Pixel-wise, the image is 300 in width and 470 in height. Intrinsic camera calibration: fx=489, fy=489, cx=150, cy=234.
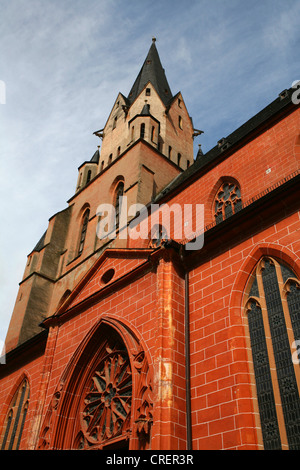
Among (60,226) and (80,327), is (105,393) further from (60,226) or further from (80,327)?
(60,226)

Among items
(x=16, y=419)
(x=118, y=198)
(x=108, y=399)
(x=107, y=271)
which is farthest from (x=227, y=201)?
(x=118, y=198)

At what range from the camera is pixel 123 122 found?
28938mm

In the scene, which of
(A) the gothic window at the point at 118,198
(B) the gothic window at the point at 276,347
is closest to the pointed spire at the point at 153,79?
(A) the gothic window at the point at 118,198

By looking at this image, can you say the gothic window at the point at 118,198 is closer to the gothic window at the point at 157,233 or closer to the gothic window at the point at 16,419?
the gothic window at the point at 157,233

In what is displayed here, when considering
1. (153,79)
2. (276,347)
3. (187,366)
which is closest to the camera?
(276,347)

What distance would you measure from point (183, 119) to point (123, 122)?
3884mm

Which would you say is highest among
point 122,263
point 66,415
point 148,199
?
point 148,199

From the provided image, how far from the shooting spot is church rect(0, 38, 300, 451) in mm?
8219

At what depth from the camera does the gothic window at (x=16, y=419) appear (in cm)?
1396

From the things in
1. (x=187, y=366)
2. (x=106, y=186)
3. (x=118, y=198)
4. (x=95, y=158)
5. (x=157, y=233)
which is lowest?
(x=187, y=366)

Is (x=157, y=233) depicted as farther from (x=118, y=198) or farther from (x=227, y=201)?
(x=118, y=198)

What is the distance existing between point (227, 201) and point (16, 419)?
9.14 m

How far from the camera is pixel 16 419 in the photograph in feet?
47.7
